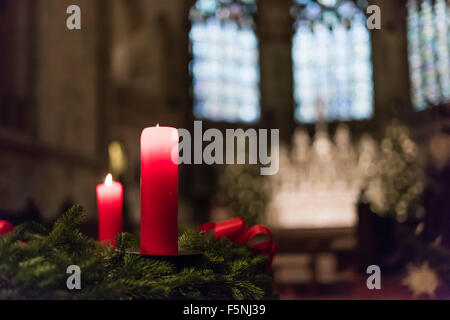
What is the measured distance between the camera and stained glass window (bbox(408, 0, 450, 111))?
29.8 feet

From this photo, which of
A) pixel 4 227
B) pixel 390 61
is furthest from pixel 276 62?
pixel 4 227

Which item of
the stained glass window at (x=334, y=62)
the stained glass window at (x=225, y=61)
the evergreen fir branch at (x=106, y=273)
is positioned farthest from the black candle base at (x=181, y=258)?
the stained glass window at (x=334, y=62)

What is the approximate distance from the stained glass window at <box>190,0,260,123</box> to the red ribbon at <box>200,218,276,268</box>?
31.3 feet

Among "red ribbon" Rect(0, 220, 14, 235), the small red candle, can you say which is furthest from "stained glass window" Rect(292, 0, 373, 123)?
"red ribbon" Rect(0, 220, 14, 235)

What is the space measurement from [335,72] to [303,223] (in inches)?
196

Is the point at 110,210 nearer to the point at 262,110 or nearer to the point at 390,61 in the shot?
the point at 262,110

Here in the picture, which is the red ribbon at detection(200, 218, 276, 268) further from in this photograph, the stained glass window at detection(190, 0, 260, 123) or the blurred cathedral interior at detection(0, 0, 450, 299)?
the stained glass window at detection(190, 0, 260, 123)

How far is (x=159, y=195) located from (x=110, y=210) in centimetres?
26

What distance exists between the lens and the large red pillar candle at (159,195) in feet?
1.92

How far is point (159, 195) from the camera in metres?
0.58

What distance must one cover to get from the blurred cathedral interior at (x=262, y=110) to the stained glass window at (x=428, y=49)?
3 centimetres

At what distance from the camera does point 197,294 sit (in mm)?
558
